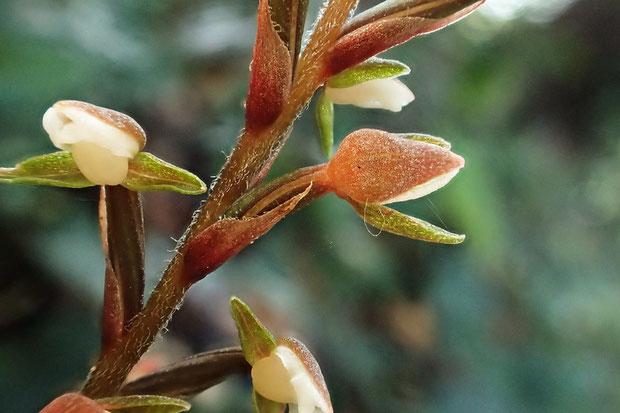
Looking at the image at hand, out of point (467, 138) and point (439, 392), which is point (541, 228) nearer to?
point (467, 138)

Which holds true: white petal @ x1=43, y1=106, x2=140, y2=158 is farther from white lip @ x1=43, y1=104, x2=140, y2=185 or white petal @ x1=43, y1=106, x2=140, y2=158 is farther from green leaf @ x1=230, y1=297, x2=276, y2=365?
green leaf @ x1=230, y1=297, x2=276, y2=365

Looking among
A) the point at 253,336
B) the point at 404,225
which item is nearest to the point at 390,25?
the point at 404,225

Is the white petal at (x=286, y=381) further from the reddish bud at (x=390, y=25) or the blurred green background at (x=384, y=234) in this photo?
the blurred green background at (x=384, y=234)

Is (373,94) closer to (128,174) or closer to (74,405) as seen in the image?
(128,174)

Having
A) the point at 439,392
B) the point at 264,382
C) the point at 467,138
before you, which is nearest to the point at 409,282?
the point at 439,392

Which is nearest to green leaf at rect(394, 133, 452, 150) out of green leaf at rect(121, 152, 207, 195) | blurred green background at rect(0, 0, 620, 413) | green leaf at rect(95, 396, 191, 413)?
green leaf at rect(121, 152, 207, 195)

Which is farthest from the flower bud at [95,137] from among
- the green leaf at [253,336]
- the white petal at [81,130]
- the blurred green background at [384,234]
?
the blurred green background at [384,234]

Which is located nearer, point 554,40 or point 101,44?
point 101,44
